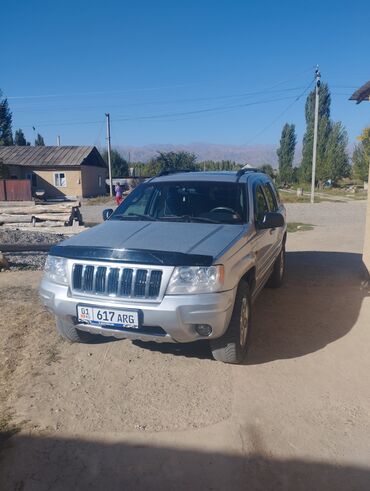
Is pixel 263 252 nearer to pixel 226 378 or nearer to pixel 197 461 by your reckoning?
pixel 226 378

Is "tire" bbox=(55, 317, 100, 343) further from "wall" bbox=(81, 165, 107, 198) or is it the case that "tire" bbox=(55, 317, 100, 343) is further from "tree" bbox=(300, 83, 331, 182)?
"tree" bbox=(300, 83, 331, 182)

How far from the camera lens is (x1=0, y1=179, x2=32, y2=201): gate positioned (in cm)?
3178

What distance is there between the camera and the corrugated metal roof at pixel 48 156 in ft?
117

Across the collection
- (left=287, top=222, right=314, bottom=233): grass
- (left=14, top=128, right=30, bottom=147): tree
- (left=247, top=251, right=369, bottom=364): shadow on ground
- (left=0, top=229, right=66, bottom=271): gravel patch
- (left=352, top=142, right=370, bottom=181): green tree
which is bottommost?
(left=287, top=222, right=314, bottom=233): grass

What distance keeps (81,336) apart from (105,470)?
188 centimetres

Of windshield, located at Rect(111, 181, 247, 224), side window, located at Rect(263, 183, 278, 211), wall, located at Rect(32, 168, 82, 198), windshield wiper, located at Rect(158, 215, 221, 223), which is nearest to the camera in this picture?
windshield wiper, located at Rect(158, 215, 221, 223)

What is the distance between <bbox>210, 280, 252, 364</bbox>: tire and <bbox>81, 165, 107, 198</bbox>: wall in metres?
34.2

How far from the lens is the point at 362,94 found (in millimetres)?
7227

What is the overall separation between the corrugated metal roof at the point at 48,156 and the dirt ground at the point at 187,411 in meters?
32.9

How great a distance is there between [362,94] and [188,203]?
4.64 meters

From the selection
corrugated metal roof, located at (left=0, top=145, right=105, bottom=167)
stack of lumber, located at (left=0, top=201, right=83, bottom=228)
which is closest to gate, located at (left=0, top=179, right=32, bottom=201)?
corrugated metal roof, located at (left=0, top=145, right=105, bottom=167)

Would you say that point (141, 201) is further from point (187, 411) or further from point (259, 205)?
point (187, 411)

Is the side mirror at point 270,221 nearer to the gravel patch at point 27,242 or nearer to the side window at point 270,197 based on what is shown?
the side window at point 270,197

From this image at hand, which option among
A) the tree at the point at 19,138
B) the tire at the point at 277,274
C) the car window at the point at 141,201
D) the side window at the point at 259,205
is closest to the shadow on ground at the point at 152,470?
the side window at the point at 259,205
